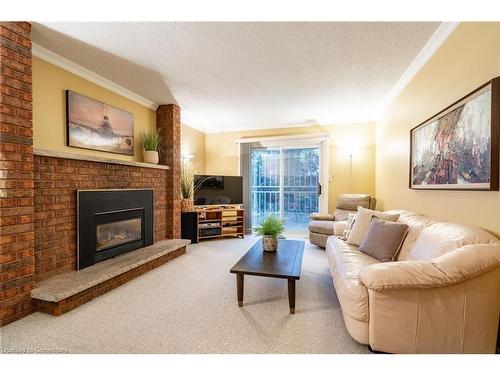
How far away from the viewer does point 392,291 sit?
4.36ft

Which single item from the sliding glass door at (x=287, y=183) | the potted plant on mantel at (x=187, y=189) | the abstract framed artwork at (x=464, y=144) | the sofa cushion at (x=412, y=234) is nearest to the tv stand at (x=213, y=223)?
the potted plant on mantel at (x=187, y=189)

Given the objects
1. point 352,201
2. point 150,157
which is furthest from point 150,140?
point 352,201

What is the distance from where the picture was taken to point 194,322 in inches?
71.3

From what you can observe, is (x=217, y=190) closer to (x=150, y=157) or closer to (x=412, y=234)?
(x=150, y=157)

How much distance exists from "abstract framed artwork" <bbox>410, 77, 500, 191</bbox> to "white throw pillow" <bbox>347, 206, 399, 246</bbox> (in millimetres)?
457

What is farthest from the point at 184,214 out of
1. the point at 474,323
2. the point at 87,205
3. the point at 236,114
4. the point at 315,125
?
the point at 474,323

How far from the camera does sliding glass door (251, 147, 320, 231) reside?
500 centimetres

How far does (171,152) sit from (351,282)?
3.40 metres

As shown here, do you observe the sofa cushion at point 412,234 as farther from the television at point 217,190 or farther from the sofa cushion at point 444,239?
the television at point 217,190

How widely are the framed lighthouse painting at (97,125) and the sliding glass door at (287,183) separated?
9.11ft

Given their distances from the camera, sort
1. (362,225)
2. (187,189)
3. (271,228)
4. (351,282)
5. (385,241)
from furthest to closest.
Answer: (187,189) < (362,225) < (271,228) < (385,241) < (351,282)

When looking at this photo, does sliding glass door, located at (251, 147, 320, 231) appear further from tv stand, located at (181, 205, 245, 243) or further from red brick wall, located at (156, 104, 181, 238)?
red brick wall, located at (156, 104, 181, 238)

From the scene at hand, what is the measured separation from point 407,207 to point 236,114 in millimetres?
3264
